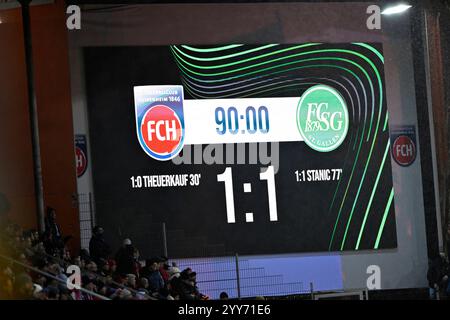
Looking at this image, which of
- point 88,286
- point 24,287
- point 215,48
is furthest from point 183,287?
point 24,287

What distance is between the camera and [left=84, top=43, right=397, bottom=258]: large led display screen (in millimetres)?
15211

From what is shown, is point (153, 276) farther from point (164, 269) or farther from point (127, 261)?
point (164, 269)

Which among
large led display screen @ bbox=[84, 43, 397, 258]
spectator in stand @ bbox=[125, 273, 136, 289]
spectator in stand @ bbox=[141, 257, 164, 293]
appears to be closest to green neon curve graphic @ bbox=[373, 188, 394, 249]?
large led display screen @ bbox=[84, 43, 397, 258]

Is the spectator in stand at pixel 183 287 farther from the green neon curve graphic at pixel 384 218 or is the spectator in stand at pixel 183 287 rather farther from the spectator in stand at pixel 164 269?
the green neon curve graphic at pixel 384 218

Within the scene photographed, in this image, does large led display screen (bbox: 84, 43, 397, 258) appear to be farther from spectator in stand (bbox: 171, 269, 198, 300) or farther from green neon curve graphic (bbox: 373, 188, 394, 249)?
spectator in stand (bbox: 171, 269, 198, 300)

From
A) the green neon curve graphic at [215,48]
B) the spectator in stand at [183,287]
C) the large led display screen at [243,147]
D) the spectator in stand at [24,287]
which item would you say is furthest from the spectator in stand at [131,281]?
the green neon curve graphic at [215,48]

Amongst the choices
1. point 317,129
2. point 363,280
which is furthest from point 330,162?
point 363,280

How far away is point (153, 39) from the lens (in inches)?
610

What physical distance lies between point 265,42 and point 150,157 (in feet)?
7.79

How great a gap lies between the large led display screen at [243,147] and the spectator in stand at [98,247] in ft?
3.52

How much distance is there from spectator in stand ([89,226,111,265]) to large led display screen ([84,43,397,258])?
3.52 ft

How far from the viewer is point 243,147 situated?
15.7 metres

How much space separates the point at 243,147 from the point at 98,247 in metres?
3.11

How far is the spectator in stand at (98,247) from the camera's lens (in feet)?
43.7
